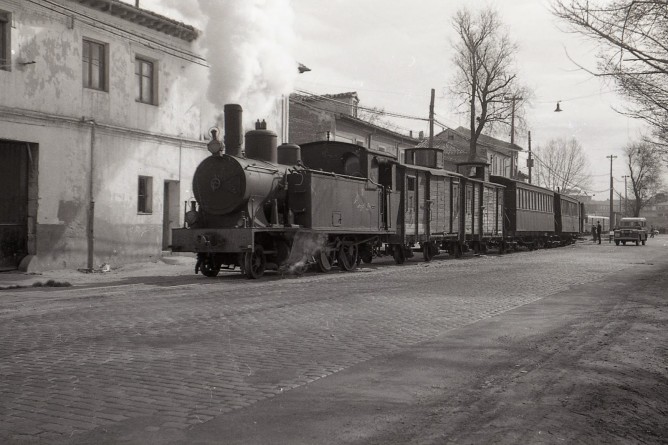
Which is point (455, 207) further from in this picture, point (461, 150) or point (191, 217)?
point (461, 150)

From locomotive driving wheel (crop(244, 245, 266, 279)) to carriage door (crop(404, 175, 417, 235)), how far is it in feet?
21.1

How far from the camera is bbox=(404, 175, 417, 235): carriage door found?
780 inches

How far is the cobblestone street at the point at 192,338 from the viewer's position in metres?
4.46

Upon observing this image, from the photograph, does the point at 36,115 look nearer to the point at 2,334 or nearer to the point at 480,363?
the point at 2,334

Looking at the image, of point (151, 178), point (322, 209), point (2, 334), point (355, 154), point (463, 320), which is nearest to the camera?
point (2, 334)

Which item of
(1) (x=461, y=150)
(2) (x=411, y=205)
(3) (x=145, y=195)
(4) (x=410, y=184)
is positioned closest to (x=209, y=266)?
(3) (x=145, y=195)

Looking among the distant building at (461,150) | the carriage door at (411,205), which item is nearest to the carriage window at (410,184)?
the carriage door at (411,205)

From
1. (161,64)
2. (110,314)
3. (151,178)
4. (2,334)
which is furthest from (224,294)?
(161,64)

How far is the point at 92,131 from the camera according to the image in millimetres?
17516

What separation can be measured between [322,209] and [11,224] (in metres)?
7.98

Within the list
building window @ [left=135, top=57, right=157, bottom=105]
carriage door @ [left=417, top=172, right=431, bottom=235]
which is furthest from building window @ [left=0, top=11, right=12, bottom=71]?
carriage door @ [left=417, top=172, right=431, bottom=235]

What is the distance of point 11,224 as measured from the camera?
632 inches

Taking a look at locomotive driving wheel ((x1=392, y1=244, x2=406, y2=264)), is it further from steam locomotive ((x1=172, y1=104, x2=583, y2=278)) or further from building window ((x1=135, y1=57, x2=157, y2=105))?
building window ((x1=135, y1=57, x2=157, y2=105))

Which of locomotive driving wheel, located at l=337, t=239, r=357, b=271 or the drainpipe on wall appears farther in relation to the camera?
the drainpipe on wall
